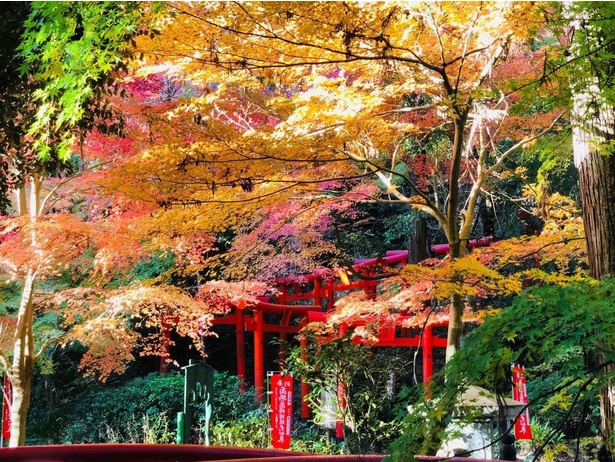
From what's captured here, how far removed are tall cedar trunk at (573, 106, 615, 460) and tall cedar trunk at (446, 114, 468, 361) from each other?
1.52 m

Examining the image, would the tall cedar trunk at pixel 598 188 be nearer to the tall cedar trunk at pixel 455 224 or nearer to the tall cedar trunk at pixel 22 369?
the tall cedar trunk at pixel 455 224

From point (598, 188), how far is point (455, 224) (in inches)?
81.5

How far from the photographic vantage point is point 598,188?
3869mm

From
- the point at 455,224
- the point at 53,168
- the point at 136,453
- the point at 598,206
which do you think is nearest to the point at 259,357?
the point at 455,224

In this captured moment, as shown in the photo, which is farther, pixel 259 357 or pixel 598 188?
pixel 259 357

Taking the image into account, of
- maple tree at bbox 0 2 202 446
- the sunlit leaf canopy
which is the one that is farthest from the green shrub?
the sunlit leaf canopy

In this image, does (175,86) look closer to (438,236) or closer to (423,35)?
A: (438,236)

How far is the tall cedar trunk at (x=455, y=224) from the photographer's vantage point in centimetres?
556

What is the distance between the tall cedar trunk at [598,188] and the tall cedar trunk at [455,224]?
152 centimetres

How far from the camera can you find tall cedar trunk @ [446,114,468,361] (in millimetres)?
5561

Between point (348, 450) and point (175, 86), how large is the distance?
758 cm

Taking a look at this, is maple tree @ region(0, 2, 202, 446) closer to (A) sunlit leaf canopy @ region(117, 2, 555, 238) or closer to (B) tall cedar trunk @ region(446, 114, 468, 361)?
(A) sunlit leaf canopy @ region(117, 2, 555, 238)

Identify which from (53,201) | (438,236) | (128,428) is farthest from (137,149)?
(438,236)

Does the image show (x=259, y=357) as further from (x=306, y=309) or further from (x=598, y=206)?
(x=598, y=206)
